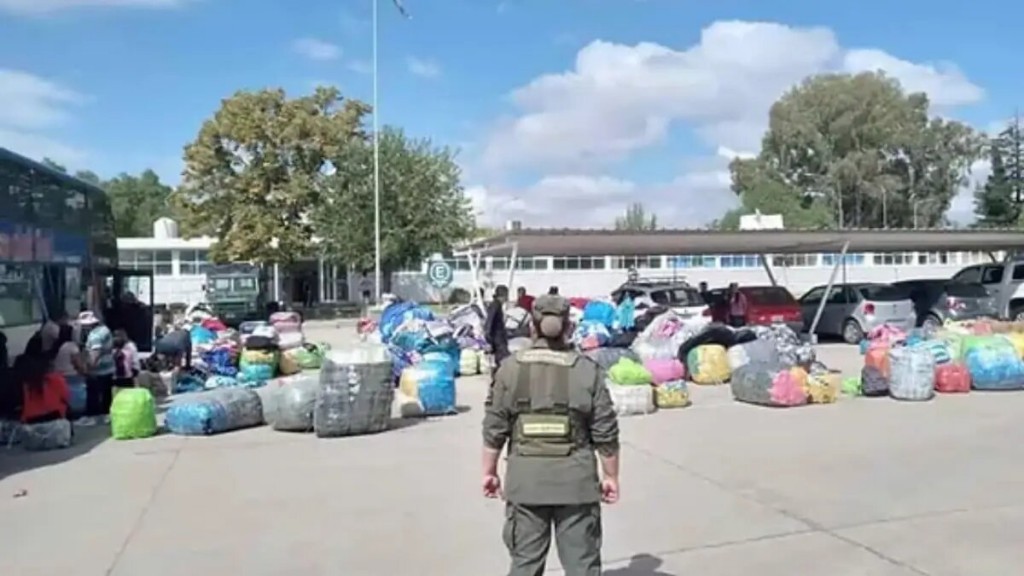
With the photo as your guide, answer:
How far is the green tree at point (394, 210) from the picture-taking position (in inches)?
1764

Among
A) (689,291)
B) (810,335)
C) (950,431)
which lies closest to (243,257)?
(689,291)

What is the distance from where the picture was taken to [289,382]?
12383 mm

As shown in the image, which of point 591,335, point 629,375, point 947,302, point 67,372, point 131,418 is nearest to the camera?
point 131,418

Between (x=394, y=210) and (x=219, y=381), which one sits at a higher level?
(x=394, y=210)

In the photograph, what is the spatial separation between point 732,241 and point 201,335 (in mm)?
12359

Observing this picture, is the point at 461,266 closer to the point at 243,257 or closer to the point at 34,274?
the point at 243,257

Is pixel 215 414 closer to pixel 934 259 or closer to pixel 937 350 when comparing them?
pixel 937 350

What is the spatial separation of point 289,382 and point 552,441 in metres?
8.65

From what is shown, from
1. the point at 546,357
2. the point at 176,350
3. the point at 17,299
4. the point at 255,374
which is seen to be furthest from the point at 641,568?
the point at 176,350

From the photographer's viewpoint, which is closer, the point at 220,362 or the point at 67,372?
the point at 67,372

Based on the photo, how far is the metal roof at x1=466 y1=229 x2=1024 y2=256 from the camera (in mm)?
20255

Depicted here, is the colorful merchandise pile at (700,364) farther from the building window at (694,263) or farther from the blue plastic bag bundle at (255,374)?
the building window at (694,263)

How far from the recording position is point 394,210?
45312 millimetres

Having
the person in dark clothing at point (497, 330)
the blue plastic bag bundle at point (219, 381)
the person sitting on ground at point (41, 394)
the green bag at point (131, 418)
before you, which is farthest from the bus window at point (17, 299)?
the person in dark clothing at point (497, 330)
